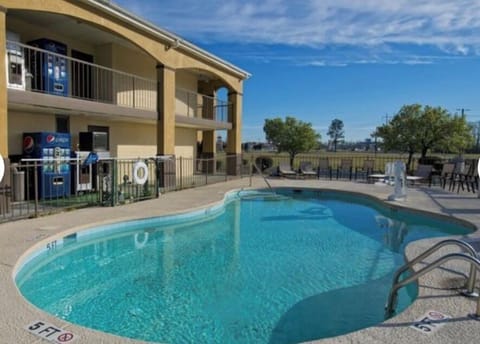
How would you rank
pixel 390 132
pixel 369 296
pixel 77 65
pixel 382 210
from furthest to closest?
pixel 390 132
pixel 77 65
pixel 382 210
pixel 369 296

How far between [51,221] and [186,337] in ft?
16.8

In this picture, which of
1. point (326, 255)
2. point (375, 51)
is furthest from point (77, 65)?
point (375, 51)

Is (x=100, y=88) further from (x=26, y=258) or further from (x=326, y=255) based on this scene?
(x=326, y=255)

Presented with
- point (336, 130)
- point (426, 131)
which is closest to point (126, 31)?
point (426, 131)

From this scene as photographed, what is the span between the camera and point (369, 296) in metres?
5.27

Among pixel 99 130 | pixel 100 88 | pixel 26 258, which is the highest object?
pixel 100 88

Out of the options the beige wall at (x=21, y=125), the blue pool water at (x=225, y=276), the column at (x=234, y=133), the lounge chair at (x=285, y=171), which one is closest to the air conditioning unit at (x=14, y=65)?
the beige wall at (x=21, y=125)

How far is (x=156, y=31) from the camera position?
12398mm

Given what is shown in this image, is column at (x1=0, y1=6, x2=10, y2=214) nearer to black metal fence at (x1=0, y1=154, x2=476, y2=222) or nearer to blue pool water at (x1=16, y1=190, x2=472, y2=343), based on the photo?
black metal fence at (x1=0, y1=154, x2=476, y2=222)

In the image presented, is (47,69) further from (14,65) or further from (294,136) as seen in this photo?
(294,136)

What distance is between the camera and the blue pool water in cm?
445

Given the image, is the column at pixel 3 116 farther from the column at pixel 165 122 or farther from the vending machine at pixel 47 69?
the column at pixel 165 122

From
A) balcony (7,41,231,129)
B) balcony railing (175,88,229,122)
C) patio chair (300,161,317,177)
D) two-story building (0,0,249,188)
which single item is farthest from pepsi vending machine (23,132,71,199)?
patio chair (300,161,317,177)

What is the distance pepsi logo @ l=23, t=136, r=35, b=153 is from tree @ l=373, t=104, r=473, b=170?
1852 cm
